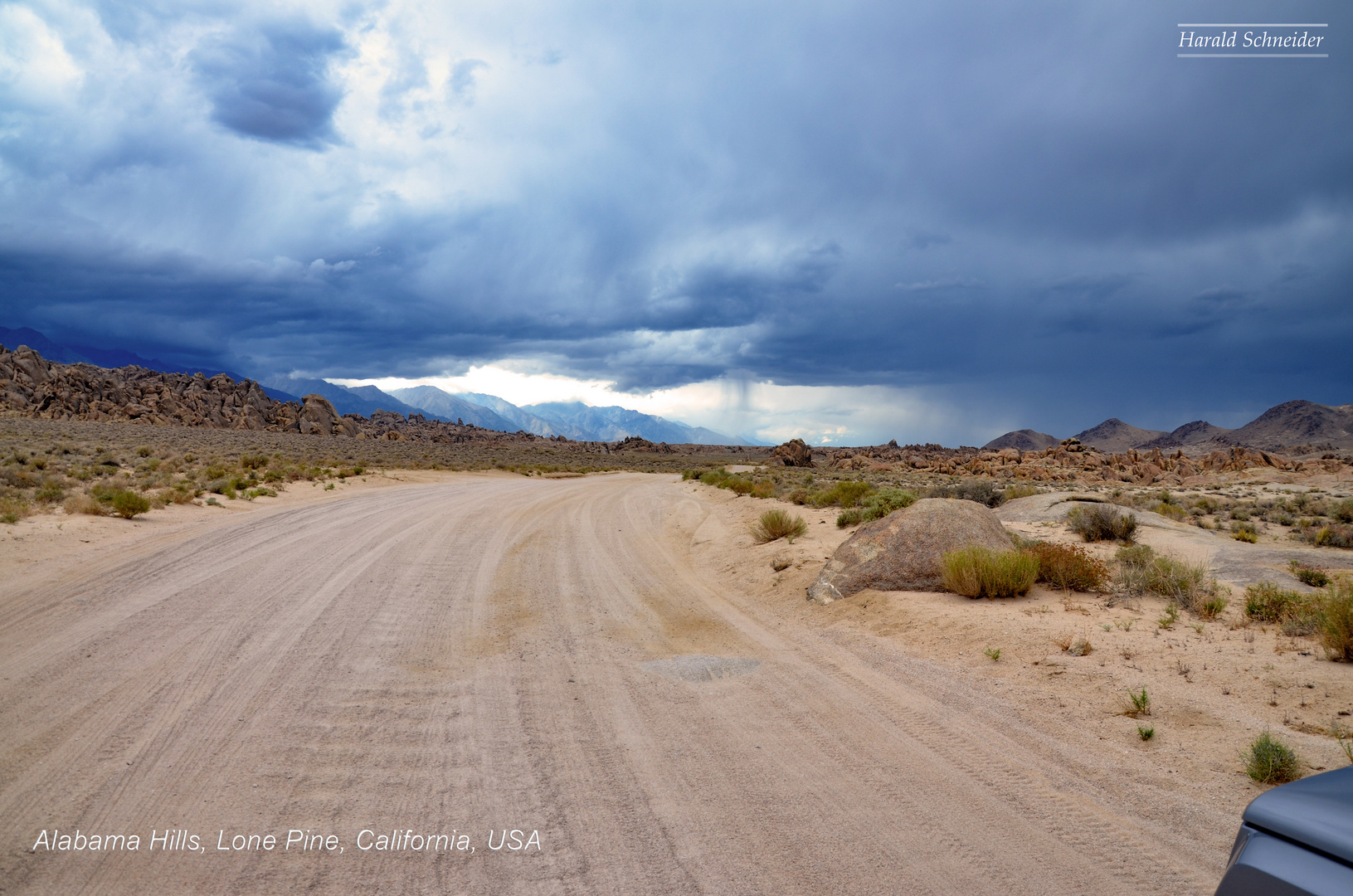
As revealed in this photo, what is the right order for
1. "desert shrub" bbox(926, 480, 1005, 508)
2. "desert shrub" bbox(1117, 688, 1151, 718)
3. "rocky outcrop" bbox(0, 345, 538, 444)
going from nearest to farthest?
"desert shrub" bbox(1117, 688, 1151, 718) < "desert shrub" bbox(926, 480, 1005, 508) < "rocky outcrop" bbox(0, 345, 538, 444)

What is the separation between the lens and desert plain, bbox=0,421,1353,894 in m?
3.62

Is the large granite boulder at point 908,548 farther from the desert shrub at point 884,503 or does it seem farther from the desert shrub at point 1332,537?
the desert shrub at point 1332,537

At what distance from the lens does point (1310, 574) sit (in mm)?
10789

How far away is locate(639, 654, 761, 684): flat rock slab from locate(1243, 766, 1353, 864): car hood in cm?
504

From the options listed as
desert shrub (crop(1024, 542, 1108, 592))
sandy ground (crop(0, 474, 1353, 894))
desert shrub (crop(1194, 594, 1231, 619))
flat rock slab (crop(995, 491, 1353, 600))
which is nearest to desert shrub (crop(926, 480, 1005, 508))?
flat rock slab (crop(995, 491, 1353, 600))

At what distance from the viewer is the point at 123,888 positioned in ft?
10.9

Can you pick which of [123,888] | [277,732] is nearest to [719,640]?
[277,732]

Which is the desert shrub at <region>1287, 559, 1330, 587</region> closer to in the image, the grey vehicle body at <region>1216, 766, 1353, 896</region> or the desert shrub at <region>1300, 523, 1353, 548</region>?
the desert shrub at <region>1300, 523, 1353, 548</region>

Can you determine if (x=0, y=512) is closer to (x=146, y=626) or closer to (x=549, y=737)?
(x=146, y=626)

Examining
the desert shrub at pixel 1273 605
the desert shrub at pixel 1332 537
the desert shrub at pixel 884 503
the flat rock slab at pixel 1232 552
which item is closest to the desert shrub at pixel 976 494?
the flat rock slab at pixel 1232 552

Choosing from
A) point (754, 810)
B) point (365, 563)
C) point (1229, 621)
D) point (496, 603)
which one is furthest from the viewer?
point (365, 563)

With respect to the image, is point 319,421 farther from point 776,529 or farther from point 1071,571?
point 1071,571

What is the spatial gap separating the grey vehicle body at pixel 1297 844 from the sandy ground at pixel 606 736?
79.3 inches

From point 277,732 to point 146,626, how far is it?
11.9ft
